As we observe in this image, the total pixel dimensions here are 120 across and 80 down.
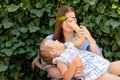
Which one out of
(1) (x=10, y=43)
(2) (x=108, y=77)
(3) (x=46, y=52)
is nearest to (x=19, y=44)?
(1) (x=10, y=43)

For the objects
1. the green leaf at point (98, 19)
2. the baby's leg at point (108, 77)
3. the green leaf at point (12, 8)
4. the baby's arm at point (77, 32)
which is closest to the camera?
the baby's leg at point (108, 77)

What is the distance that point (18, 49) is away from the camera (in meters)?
3.60

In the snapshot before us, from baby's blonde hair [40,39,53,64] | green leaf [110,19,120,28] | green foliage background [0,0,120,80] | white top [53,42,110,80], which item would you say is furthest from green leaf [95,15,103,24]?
baby's blonde hair [40,39,53,64]

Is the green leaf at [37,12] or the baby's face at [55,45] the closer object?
the baby's face at [55,45]

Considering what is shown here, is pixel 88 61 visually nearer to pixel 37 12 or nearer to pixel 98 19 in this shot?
pixel 98 19

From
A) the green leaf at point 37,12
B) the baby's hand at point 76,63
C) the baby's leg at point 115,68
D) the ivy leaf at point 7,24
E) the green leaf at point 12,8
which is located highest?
the green leaf at point 12,8

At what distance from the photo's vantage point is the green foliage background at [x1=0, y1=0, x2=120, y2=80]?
11.3ft

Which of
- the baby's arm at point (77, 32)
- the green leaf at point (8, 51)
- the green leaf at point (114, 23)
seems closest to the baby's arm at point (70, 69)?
the baby's arm at point (77, 32)

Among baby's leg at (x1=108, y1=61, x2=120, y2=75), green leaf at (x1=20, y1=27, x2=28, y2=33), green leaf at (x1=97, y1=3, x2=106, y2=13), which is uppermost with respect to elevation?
green leaf at (x1=97, y1=3, x2=106, y2=13)

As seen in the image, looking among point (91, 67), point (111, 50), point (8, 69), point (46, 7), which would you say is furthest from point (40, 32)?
point (91, 67)

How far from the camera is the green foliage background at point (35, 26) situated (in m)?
3.43

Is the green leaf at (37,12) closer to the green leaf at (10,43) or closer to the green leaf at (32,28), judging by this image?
the green leaf at (32,28)

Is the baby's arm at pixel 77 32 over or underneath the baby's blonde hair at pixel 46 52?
over

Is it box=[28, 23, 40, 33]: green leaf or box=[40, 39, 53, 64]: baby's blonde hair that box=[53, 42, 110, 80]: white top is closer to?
box=[40, 39, 53, 64]: baby's blonde hair
